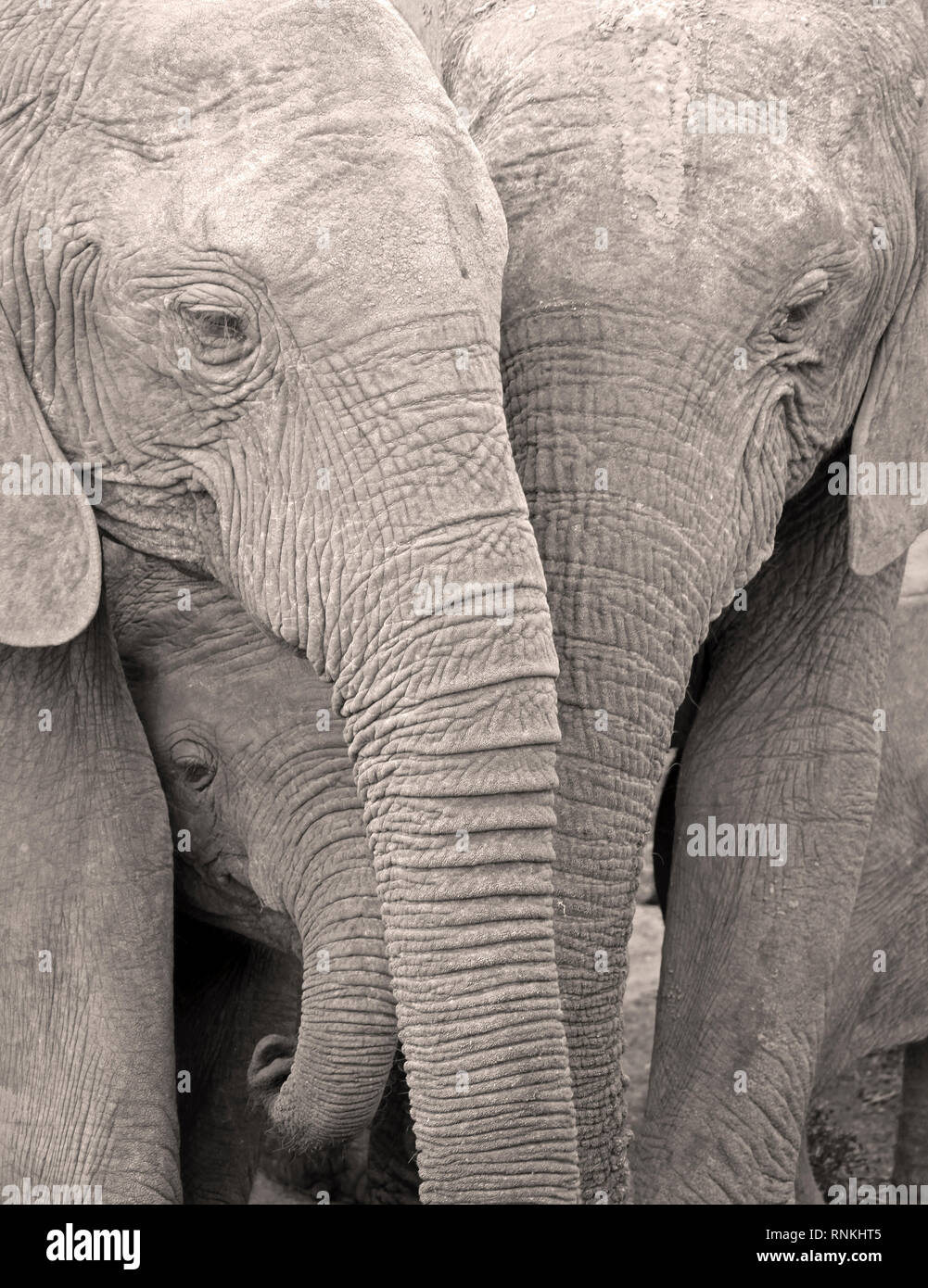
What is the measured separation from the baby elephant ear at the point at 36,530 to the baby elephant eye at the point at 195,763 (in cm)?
58

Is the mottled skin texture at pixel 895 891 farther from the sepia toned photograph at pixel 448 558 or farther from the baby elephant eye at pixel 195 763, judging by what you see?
the baby elephant eye at pixel 195 763

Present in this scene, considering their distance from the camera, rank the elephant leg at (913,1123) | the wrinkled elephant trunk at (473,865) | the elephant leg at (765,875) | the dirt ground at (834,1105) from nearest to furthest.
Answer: the wrinkled elephant trunk at (473,865) < the elephant leg at (765,875) < the elephant leg at (913,1123) < the dirt ground at (834,1105)

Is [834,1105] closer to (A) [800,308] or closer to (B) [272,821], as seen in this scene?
(B) [272,821]

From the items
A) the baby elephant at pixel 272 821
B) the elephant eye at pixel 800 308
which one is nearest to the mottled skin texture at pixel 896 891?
the elephant eye at pixel 800 308

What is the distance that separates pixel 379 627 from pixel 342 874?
823 millimetres

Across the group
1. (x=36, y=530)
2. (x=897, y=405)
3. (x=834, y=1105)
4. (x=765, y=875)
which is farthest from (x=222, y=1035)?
(x=834, y=1105)

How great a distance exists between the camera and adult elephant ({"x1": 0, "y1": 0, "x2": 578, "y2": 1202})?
172 inches

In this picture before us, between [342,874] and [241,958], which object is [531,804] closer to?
[342,874]

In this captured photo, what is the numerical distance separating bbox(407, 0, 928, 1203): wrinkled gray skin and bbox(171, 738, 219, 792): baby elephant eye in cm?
85

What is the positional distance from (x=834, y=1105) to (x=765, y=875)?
2.49m

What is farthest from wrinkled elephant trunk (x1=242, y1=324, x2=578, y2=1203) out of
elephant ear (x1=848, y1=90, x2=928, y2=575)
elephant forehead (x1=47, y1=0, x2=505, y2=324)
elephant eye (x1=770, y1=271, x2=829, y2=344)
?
elephant ear (x1=848, y1=90, x2=928, y2=575)

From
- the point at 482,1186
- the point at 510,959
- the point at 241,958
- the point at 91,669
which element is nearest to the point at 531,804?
the point at 510,959

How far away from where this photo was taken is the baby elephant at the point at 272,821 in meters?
4.96

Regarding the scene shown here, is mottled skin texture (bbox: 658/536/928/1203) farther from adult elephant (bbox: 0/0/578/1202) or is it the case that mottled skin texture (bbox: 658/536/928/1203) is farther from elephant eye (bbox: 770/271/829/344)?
adult elephant (bbox: 0/0/578/1202)
